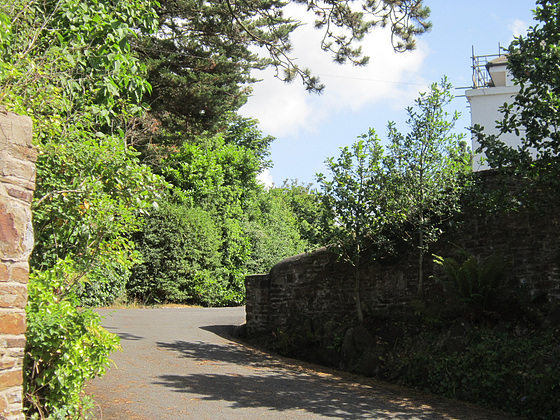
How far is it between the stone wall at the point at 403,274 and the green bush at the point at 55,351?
6808 millimetres

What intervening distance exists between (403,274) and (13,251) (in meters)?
8.38

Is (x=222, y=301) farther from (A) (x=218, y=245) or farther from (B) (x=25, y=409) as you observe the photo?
(B) (x=25, y=409)

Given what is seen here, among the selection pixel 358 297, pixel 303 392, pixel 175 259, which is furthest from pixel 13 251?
pixel 175 259

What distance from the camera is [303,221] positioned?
40.9 ft

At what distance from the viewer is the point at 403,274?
1150 centimetres

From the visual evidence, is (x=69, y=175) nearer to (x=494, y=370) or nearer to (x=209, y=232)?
(x=494, y=370)

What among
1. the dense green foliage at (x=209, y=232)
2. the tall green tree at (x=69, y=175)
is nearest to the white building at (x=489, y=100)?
the dense green foliage at (x=209, y=232)

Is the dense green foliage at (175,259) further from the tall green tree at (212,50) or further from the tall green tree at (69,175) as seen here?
the tall green tree at (69,175)

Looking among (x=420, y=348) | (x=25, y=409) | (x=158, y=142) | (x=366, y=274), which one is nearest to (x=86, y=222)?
(x=25, y=409)

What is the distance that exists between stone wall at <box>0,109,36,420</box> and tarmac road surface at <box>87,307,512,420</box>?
1532 millimetres

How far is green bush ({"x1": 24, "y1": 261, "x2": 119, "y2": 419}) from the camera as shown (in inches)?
212

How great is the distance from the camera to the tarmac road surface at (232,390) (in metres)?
7.09

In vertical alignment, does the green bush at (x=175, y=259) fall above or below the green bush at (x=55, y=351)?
above

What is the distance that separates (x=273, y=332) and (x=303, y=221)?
2644 mm
